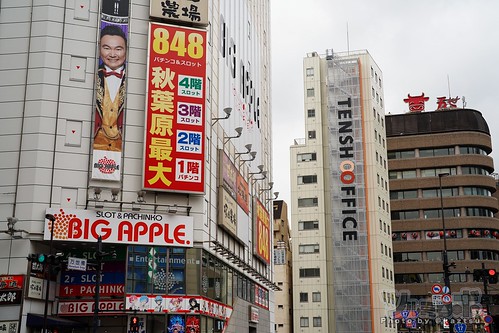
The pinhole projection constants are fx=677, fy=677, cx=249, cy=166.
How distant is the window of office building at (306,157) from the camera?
103375 mm

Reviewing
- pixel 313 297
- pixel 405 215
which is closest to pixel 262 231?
pixel 313 297

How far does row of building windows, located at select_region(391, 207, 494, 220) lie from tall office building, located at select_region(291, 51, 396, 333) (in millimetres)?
14428

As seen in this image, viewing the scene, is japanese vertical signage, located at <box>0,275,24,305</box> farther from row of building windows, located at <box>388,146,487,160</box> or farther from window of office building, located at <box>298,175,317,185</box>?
row of building windows, located at <box>388,146,487,160</box>

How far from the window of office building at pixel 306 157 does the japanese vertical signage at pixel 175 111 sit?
5811 centimetres

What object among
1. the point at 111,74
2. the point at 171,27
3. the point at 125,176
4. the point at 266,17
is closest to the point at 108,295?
the point at 125,176

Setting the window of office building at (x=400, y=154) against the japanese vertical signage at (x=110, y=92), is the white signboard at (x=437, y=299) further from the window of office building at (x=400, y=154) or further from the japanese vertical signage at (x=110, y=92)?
the window of office building at (x=400, y=154)

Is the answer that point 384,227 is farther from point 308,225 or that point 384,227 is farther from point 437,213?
point 437,213

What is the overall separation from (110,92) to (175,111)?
438cm

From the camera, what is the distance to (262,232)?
67.6 meters

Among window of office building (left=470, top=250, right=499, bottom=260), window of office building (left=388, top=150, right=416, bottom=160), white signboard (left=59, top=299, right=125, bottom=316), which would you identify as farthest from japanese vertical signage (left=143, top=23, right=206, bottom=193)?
window of office building (left=470, top=250, right=499, bottom=260)

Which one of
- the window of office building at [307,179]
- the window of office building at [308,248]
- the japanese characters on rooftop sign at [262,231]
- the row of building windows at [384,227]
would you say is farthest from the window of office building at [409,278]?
the japanese characters on rooftop sign at [262,231]

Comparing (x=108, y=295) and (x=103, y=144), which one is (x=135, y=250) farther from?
(x=103, y=144)

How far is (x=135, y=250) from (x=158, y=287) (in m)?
2.74

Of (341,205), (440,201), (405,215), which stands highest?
(440,201)
